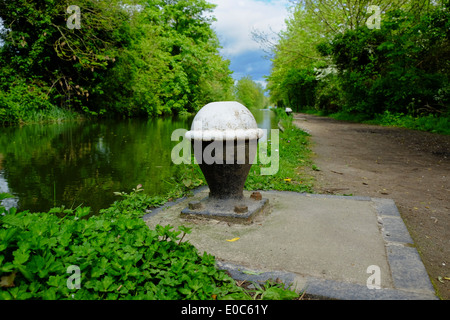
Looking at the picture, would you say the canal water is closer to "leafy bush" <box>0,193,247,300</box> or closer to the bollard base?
the bollard base

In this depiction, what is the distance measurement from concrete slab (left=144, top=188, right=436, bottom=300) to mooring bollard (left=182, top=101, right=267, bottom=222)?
16cm

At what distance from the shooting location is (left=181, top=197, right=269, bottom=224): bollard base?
3.54 m

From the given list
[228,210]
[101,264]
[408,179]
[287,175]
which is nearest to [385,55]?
[408,179]

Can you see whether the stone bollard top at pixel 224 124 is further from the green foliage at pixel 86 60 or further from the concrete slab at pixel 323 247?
the green foliage at pixel 86 60

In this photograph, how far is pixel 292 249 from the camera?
9.50 ft

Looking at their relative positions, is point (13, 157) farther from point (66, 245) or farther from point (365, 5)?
point (365, 5)

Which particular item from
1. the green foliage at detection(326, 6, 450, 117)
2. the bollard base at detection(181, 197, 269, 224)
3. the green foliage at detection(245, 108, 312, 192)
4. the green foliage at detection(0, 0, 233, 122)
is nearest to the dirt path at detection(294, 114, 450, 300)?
the green foliage at detection(245, 108, 312, 192)

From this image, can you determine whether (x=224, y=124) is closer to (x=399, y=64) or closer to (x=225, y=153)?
(x=225, y=153)

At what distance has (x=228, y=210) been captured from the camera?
3.71m

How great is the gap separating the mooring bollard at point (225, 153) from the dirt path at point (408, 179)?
1792 millimetres

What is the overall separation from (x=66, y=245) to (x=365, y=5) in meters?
24.0

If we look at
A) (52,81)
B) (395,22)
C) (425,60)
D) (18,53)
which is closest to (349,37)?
(395,22)

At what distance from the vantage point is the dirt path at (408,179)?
341cm

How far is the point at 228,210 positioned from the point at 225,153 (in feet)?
2.11
